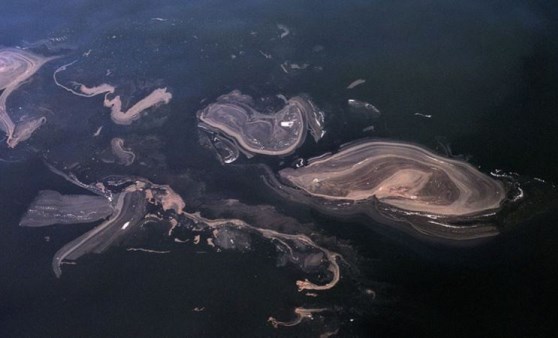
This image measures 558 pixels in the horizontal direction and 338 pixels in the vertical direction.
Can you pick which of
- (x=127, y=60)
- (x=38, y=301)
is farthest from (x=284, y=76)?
(x=38, y=301)

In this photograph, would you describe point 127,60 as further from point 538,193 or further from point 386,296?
point 538,193

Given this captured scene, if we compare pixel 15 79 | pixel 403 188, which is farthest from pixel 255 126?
pixel 15 79

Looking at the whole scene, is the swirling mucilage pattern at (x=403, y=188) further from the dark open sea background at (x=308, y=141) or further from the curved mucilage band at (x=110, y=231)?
the curved mucilage band at (x=110, y=231)

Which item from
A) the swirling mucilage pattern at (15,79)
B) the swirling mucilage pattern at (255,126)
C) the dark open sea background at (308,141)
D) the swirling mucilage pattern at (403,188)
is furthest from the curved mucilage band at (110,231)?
the swirling mucilage pattern at (15,79)

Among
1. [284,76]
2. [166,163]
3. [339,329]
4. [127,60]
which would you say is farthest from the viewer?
[127,60]

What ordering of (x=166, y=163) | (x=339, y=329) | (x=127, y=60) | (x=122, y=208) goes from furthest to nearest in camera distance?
(x=127, y=60), (x=166, y=163), (x=122, y=208), (x=339, y=329)

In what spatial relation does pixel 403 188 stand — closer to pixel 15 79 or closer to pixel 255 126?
pixel 255 126

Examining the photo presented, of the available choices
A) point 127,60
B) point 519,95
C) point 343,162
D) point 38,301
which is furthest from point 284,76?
point 38,301

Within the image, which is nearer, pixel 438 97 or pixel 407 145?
pixel 407 145

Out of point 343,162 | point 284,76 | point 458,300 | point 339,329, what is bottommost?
point 339,329

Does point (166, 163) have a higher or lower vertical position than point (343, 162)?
lower
